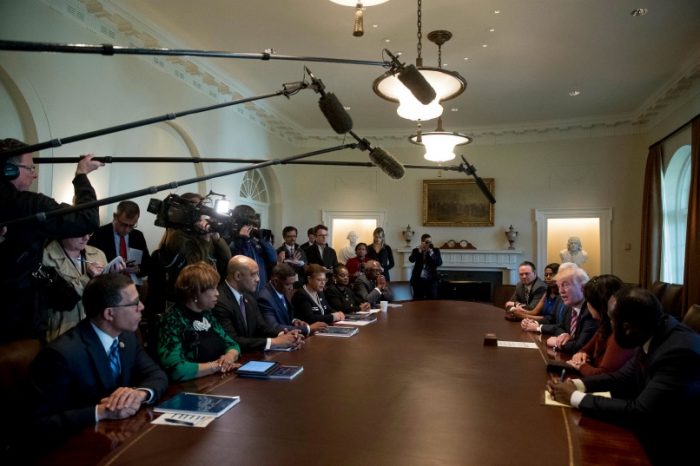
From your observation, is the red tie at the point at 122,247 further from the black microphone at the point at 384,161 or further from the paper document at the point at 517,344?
the paper document at the point at 517,344

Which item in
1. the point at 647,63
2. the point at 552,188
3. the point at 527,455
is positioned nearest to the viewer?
the point at 527,455

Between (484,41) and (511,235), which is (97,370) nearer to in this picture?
(484,41)

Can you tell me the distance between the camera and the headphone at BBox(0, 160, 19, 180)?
1.74m

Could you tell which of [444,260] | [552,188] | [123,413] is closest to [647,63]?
[552,188]

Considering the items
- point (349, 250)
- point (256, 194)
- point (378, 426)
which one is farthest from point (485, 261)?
point (378, 426)

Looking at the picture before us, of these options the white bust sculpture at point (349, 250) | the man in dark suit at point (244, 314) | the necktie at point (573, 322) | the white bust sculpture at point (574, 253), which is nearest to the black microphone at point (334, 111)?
the man in dark suit at point (244, 314)

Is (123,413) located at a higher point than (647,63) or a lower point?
lower

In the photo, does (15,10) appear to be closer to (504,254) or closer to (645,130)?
(504,254)

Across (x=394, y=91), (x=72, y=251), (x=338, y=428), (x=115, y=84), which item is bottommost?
(x=338, y=428)

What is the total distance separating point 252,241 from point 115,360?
8.78ft

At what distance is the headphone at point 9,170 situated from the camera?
174cm

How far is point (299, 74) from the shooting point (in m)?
6.50

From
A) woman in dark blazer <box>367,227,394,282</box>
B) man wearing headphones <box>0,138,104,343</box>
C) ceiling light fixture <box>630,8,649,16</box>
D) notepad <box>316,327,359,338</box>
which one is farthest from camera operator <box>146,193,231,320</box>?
ceiling light fixture <box>630,8,649,16</box>

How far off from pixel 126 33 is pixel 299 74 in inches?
89.0
